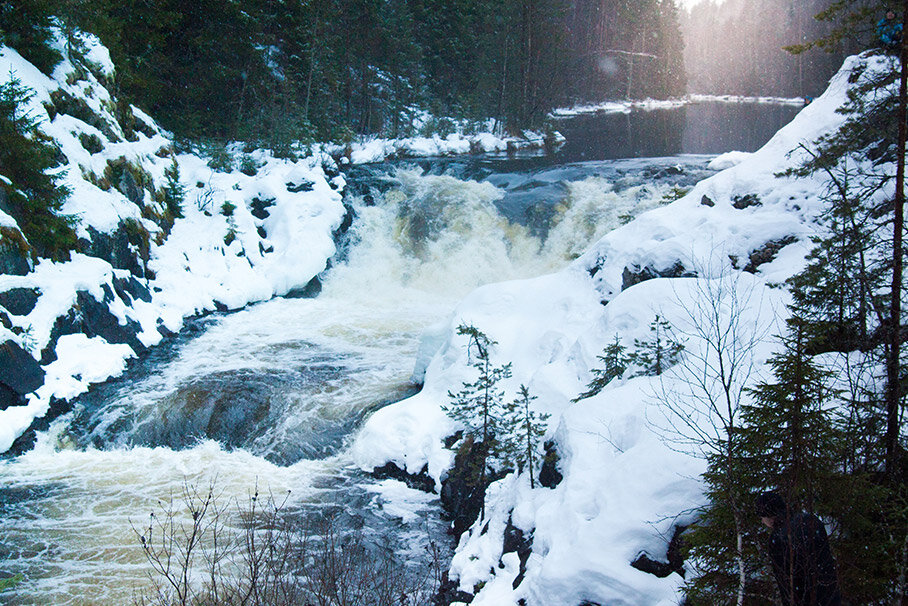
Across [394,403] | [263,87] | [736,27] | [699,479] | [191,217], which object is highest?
[736,27]

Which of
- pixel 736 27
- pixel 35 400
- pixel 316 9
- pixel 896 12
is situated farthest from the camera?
pixel 736 27

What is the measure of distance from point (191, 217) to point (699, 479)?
629 inches

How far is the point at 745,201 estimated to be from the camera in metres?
9.55

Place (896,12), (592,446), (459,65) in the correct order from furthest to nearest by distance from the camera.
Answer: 1. (459,65)
2. (592,446)
3. (896,12)

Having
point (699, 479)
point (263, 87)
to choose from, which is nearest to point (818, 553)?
point (699, 479)

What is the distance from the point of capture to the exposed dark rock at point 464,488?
7.31m

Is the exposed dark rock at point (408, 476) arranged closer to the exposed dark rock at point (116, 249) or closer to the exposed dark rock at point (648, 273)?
the exposed dark rock at point (648, 273)

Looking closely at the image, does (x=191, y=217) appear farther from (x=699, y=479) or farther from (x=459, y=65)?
(x=459, y=65)

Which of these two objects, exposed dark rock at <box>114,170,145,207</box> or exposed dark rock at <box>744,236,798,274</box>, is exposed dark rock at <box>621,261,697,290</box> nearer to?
exposed dark rock at <box>744,236,798,274</box>

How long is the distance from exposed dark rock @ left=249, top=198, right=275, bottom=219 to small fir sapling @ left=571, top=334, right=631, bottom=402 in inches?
543

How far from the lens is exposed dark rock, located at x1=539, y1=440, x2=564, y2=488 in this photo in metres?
6.28

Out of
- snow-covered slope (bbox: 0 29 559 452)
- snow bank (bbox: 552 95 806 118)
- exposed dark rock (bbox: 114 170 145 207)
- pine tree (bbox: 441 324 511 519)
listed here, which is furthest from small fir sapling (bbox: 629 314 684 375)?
snow bank (bbox: 552 95 806 118)

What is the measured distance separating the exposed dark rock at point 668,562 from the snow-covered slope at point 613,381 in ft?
0.18

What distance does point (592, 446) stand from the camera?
599 centimetres
